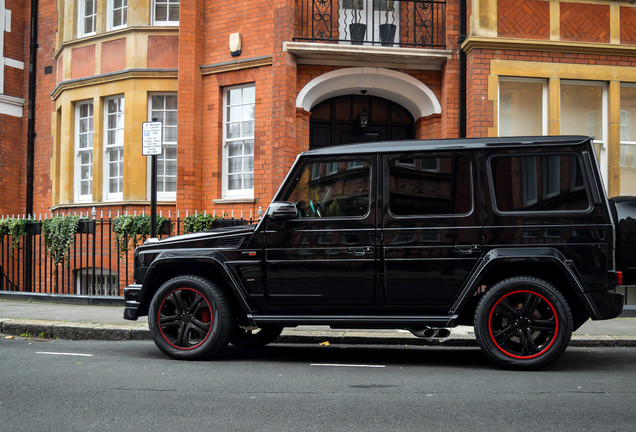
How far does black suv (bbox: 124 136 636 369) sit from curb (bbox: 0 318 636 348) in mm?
1432

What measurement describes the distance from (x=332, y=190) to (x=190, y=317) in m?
1.80

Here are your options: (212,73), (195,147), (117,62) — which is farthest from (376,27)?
(117,62)

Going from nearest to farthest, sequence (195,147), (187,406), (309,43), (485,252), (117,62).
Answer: (187,406)
(485,252)
(309,43)
(195,147)
(117,62)

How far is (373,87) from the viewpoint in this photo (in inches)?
533

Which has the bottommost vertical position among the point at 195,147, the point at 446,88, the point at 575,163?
the point at 575,163

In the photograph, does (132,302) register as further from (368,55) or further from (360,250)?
(368,55)

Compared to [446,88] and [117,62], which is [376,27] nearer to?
[446,88]

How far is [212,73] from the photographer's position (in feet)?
45.9

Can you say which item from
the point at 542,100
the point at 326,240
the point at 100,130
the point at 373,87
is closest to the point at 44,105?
the point at 100,130

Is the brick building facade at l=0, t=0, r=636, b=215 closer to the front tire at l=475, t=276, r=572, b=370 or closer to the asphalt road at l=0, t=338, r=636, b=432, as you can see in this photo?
the asphalt road at l=0, t=338, r=636, b=432

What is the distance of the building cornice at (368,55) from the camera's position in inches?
496

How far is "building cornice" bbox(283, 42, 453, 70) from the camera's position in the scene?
41.3 ft

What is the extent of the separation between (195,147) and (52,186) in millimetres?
4877

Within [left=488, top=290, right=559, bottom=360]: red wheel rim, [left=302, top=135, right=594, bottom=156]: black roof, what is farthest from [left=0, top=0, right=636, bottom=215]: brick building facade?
[left=488, top=290, right=559, bottom=360]: red wheel rim
